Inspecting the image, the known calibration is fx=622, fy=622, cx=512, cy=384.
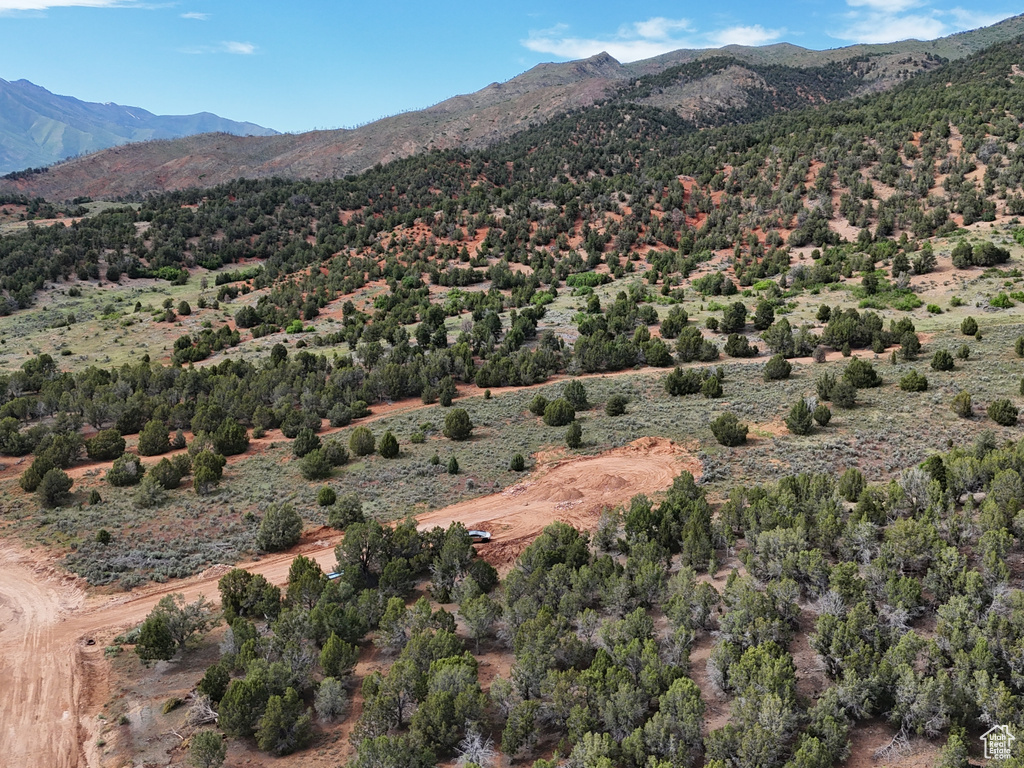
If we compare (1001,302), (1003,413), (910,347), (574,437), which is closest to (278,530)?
(574,437)

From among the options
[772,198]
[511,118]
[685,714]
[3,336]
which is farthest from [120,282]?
[511,118]

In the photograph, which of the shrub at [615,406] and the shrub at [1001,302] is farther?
the shrub at [1001,302]

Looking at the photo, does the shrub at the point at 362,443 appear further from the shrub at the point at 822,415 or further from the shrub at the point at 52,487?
the shrub at the point at 822,415

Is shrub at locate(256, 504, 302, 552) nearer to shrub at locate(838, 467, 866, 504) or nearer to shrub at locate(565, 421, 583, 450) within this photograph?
shrub at locate(565, 421, 583, 450)

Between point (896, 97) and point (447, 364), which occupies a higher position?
point (896, 97)

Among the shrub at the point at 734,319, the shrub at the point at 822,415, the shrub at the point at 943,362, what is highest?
the shrub at the point at 734,319

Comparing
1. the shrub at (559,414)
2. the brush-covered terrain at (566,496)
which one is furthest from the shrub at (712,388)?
the shrub at (559,414)

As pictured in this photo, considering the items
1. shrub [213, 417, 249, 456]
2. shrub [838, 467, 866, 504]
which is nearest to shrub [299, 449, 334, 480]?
shrub [213, 417, 249, 456]

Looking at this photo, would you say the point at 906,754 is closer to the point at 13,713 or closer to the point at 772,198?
the point at 13,713
